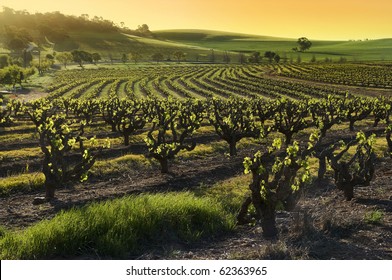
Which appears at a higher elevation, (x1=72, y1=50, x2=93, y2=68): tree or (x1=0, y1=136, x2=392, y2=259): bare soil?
(x1=72, y1=50, x2=93, y2=68): tree

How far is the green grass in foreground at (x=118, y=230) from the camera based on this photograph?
1024cm

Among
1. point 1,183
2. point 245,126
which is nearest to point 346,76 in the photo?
point 245,126

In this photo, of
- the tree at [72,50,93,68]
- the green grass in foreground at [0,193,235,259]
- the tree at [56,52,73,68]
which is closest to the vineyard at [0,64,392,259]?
the green grass in foreground at [0,193,235,259]

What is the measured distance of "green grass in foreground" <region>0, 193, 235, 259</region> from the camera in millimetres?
10242

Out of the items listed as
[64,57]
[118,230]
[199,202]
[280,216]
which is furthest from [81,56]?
[118,230]

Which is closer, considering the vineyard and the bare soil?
Result: the bare soil

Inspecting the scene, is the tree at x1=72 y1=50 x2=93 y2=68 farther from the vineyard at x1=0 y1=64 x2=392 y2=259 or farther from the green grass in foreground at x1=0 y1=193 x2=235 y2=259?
the green grass in foreground at x1=0 y1=193 x2=235 y2=259

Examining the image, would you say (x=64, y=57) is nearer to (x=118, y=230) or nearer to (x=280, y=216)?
(x=280, y=216)

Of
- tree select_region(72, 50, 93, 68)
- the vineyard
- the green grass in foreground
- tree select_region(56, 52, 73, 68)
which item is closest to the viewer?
the green grass in foreground

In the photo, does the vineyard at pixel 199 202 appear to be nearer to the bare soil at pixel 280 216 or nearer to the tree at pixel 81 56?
the bare soil at pixel 280 216

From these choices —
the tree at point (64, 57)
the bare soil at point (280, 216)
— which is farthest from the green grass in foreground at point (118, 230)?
the tree at point (64, 57)

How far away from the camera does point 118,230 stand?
1112 cm
